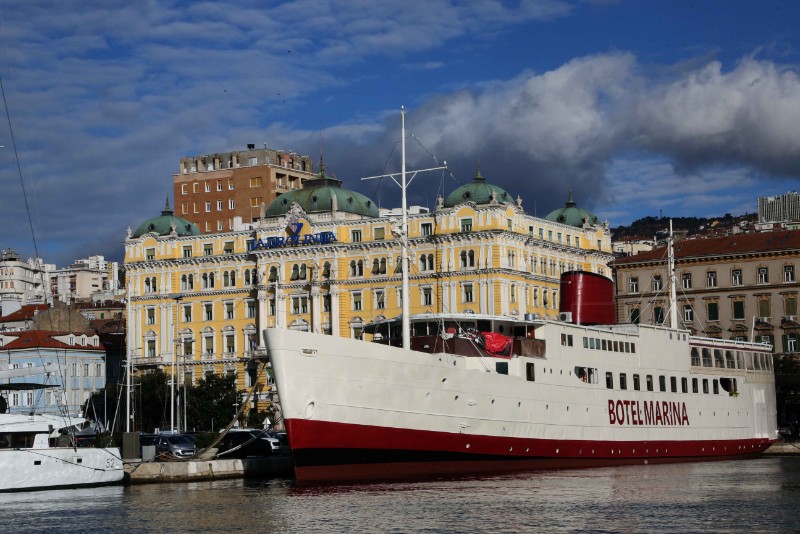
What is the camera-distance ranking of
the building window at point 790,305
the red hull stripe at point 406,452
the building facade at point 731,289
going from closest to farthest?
the red hull stripe at point 406,452 → the building window at point 790,305 → the building facade at point 731,289

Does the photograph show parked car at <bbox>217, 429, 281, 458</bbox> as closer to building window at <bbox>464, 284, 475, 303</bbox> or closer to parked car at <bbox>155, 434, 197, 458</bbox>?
parked car at <bbox>155, 434, 197, 458</bbox>

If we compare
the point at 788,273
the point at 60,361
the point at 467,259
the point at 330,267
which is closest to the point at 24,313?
the point at 60,361

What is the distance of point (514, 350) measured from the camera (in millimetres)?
61375

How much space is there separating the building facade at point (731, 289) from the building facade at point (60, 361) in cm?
5033

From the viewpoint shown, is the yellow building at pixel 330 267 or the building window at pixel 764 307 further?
the yellow building at pixel 330 267

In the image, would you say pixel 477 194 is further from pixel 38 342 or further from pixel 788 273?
pixel 38 342

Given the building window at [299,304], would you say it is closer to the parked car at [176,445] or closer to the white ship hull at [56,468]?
the parked car at [176,445]

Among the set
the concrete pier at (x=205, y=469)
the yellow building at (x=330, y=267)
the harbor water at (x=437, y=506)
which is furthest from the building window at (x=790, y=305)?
the concrete pier at (x=205, y=469)

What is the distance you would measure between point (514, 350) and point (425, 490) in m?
12.3

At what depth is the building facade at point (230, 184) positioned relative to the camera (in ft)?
545

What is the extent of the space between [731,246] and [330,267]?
34.2 m

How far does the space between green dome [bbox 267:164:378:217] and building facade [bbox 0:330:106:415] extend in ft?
72.7

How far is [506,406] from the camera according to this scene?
196 ft

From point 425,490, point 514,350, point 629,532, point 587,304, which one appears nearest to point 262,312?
point 587,304
